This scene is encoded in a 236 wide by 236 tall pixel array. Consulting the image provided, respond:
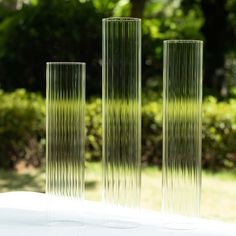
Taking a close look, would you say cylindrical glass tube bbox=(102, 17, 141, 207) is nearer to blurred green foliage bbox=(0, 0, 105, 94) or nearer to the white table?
the white table

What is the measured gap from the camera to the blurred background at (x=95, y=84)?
16.1 ft

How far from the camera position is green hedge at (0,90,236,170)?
205 inches

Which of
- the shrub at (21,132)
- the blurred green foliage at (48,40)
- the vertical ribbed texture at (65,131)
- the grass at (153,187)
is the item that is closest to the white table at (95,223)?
the vertical ribbed texture at (65,131)

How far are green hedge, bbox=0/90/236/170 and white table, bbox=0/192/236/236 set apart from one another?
10.7 feet

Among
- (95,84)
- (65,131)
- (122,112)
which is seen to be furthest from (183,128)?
(95,84)

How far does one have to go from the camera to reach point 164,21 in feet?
25.3

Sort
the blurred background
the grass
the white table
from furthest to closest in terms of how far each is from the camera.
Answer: the blurred background → the grass → the white table

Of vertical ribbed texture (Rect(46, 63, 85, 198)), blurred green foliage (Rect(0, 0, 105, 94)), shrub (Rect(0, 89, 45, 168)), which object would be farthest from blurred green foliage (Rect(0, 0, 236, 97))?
vertical ribbed texture (Rect(46, 63, 85, 198))

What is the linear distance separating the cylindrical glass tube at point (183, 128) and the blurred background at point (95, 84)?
81.0 inches

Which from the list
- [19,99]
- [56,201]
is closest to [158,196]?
[19,99]

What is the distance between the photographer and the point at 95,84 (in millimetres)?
6223

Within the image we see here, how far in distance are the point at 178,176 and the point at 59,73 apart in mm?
536

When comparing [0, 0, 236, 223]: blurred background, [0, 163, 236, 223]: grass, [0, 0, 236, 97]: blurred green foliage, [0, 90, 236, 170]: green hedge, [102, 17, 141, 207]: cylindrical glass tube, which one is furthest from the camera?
[0, 0, 236, 97]: blurred green foliage

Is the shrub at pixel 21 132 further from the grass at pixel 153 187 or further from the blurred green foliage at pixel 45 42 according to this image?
the blurred green foliage at pixel 45 42
